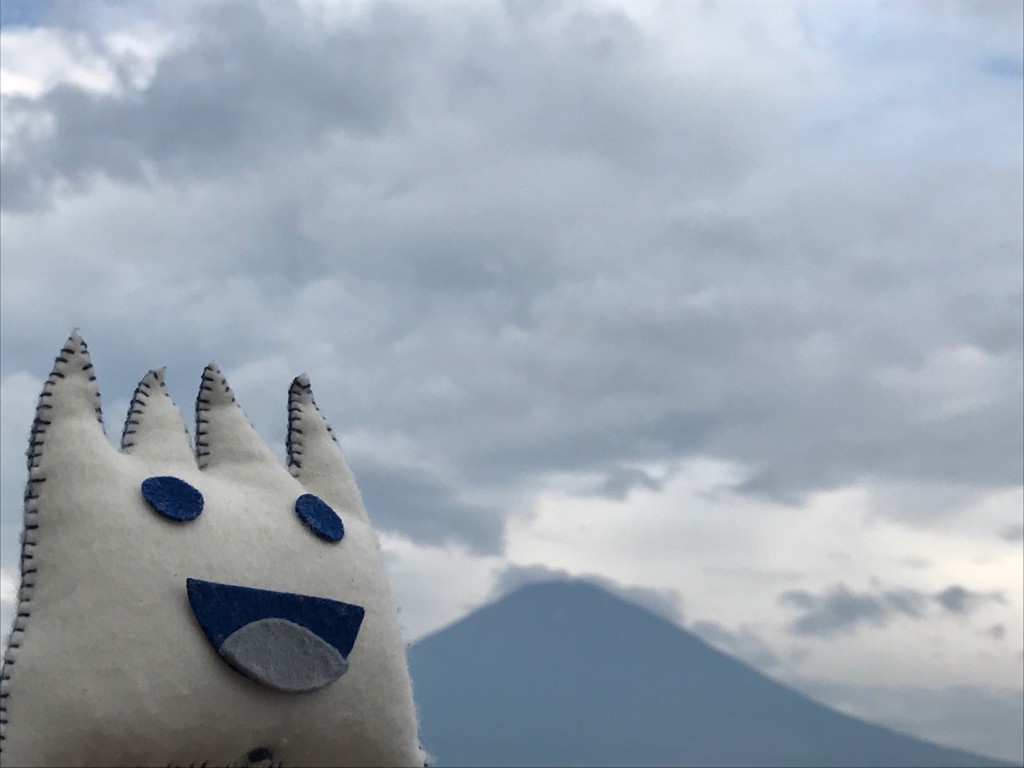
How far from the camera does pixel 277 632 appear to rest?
1100cm

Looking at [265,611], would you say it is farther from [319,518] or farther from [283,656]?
[319,518]

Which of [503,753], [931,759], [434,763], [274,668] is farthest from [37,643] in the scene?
[931,759]

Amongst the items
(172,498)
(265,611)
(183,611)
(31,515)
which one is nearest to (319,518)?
(265,611)

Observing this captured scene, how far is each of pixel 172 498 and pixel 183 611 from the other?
0.99m

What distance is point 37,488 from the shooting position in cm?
1096

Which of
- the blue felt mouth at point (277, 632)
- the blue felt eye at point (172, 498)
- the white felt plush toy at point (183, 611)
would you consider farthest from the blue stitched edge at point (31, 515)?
the blue felt mouth at point (277, 632)

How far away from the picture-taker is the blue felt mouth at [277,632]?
1070 centimetres

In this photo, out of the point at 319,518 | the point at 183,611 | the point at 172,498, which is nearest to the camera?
the point at 183,611

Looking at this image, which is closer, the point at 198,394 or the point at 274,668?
the point at 274,668

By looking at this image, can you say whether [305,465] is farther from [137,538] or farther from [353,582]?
[137,538]

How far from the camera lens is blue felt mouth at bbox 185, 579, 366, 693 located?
10703 millimetres

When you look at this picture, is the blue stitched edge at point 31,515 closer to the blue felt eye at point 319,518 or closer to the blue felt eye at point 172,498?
the blue felt eye at point 172,498

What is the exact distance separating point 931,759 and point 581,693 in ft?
163

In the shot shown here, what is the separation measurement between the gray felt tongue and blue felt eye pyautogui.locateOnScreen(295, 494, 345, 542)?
1043mm
